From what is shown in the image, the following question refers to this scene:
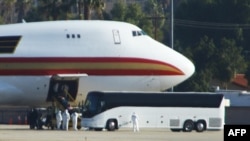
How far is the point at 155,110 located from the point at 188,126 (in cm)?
216

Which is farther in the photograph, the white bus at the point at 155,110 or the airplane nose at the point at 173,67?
the airplane nose at the point at 173,67

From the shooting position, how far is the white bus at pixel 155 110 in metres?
64.4

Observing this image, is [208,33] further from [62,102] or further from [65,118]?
[65,118]

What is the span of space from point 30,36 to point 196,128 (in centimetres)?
1134

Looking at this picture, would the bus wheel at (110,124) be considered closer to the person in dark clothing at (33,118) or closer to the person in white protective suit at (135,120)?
the person in white protective suit at (135,120)

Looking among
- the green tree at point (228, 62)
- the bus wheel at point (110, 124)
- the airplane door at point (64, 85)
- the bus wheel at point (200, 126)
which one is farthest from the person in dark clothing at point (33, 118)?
the green tree at point (228, 62)

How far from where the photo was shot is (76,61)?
2665 inches

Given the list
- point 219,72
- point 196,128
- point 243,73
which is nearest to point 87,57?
point 196,128

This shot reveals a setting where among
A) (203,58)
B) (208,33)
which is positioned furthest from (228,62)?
(208,33)

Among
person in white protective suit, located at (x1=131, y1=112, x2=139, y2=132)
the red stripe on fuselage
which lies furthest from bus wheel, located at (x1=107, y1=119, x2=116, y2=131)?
the red stripe on fuselage

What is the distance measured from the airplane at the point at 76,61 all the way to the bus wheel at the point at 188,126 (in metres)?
4.42

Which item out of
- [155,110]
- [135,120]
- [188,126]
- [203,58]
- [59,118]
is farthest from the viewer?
[203,58]

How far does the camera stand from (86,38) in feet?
222

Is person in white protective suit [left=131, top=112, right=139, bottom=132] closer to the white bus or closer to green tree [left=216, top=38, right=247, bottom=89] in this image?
the white bus
